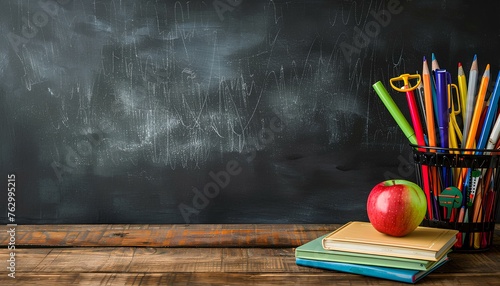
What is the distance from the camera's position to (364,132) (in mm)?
1456

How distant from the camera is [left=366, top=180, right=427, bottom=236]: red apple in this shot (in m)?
1.06

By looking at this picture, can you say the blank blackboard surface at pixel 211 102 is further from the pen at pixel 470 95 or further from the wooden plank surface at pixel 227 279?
the wooden plank surface at pixel 227 279

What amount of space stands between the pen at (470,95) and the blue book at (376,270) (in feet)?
0.87

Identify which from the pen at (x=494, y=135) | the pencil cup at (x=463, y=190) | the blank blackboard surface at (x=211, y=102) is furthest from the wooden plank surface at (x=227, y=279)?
the blank blackboard surface at (x=211, y=102)

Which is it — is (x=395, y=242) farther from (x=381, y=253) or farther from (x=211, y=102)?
(x=211, y=102)

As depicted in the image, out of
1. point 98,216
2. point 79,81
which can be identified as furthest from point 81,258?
point 79,81

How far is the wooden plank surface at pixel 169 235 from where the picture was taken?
1232 millimetres

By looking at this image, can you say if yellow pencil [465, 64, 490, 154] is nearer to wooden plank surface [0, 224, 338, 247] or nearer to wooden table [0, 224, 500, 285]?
wooden table [0, 224, 500, 285]

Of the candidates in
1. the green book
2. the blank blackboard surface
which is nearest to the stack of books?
the green book

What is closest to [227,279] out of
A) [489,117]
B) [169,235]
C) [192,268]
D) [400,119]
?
[192,268]

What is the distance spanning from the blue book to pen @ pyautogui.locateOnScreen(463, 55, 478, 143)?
0.27 m

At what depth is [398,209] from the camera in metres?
1.06

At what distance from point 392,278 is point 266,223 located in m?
0.53

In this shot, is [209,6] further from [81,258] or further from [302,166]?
[81,258]
